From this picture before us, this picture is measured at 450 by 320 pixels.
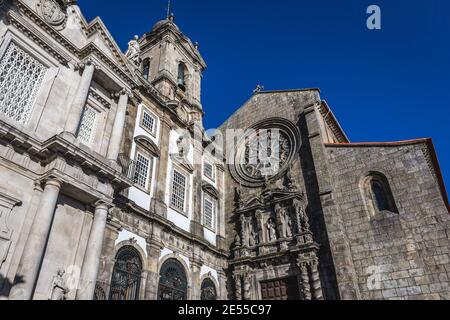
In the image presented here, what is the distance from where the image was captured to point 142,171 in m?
14.5

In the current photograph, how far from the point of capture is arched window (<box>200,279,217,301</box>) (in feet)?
50.4

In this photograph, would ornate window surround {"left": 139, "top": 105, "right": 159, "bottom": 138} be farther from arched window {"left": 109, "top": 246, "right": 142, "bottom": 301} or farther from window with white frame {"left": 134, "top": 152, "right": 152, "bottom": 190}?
arched window {"left": 109, "top": 246, "right": 142, "bottom": 301}

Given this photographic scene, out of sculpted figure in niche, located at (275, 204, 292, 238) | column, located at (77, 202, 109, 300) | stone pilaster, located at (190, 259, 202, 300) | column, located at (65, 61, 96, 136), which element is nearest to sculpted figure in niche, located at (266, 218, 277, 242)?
sculpted figure in niche, located at (275, 204, 292, 238)

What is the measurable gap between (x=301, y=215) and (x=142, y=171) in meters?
7.86

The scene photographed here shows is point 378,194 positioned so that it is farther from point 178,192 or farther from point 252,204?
point 178,192

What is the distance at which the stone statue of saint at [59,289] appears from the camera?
8.90 m

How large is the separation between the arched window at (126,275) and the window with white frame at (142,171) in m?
2.99

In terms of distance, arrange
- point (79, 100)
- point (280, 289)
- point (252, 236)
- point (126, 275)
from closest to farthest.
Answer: point (79, 100) < point (126, 275) < point (280, 289) < point (252, 236)

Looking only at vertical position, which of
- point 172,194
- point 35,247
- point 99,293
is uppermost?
point 172,194

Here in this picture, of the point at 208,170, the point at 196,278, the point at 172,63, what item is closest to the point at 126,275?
the point at 196,278

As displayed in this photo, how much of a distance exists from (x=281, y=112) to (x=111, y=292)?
1419 centimetres

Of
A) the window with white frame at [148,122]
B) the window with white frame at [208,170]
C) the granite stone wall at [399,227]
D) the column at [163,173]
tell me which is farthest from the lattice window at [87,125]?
the granite stone wall at [399,227]
